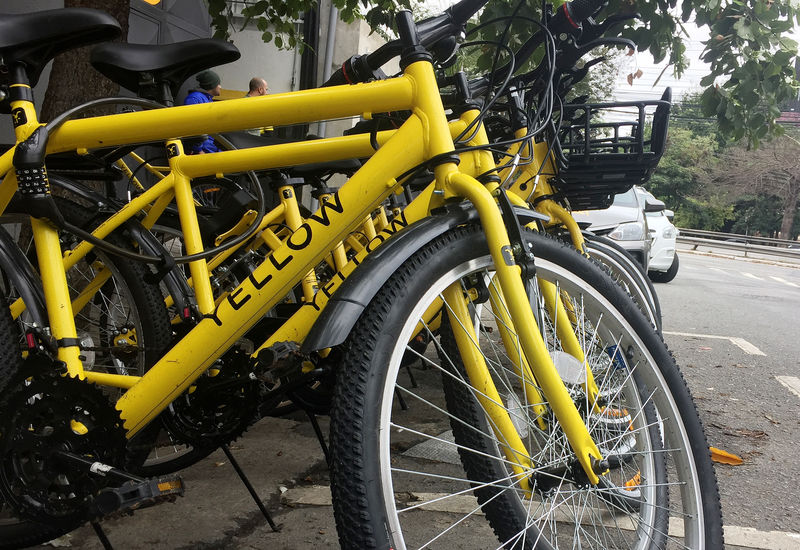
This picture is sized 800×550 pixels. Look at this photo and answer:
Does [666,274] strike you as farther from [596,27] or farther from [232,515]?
[232,515]

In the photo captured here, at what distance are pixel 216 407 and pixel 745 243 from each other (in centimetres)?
3385

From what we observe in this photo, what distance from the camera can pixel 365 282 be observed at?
1451 mm

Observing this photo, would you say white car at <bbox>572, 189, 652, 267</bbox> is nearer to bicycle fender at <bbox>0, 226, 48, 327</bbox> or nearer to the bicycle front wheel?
the bicycle front wheel

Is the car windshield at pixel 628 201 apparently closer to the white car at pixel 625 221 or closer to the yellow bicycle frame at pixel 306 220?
the white car at pixel 625 221

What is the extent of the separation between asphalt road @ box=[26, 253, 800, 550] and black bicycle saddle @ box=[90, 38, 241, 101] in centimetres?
135

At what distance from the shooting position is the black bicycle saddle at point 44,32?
179 cm

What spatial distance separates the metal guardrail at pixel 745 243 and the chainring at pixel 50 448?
91.4 feet

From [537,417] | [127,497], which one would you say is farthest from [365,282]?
[127,497]

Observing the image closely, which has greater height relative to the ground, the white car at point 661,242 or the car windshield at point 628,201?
the car windshield at point 628,201

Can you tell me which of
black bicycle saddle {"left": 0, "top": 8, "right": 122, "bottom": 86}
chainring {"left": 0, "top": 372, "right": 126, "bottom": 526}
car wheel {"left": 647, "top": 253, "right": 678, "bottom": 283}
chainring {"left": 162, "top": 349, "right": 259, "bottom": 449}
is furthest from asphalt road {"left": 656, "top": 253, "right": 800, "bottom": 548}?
black bicycle saddle {"left": 0, "top": 8, "right": 122, "bottom": 86}

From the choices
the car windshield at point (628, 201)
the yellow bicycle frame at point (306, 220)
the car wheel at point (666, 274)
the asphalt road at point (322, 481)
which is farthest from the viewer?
the car wheel at point (666, 274)

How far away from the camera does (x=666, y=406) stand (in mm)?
1709

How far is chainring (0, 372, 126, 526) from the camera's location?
66.5 inches

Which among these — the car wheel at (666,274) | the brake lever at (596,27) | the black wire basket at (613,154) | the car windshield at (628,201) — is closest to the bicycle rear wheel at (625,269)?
the black wire basket at (613,154)
